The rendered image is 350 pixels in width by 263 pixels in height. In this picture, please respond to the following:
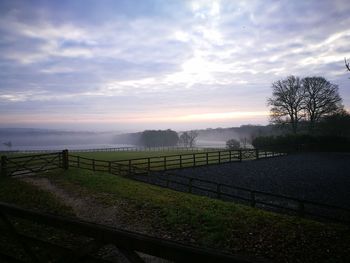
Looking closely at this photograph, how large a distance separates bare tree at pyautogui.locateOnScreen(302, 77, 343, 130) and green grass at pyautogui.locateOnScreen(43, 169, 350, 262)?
50.0 meters

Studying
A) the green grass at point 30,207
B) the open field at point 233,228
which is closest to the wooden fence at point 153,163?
the green grass at point 30,207

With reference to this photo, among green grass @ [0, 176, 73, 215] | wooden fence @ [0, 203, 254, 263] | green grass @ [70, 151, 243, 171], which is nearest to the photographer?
wooden fence @ [0, 203, 254, 263]

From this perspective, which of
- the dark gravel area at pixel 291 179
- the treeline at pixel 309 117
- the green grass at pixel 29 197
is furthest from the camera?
the treeline at pixel 309 117

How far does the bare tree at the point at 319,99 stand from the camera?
54656 millimetres

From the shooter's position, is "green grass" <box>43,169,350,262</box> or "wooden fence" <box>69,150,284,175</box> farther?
"wooden fence" <box>69,150,284,175</box>

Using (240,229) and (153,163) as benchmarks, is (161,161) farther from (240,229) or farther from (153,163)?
(240,229)

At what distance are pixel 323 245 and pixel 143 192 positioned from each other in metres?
9.38

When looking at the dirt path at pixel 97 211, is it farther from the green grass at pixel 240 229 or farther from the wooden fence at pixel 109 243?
the wooden fence at pixel 109 243

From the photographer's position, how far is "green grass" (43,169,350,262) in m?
7.45

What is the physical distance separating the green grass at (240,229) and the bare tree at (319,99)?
5000 cm

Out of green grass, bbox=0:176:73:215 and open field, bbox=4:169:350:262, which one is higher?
green grass, bbox=0:176:73:215

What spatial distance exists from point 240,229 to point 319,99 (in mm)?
54094

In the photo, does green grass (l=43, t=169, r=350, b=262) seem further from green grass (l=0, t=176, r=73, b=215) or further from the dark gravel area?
the dark gravel area

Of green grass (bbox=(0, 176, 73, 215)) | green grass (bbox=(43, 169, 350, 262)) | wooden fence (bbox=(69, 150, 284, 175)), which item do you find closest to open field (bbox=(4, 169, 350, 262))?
green grass (bbox=(43, 169, 350, 262))
